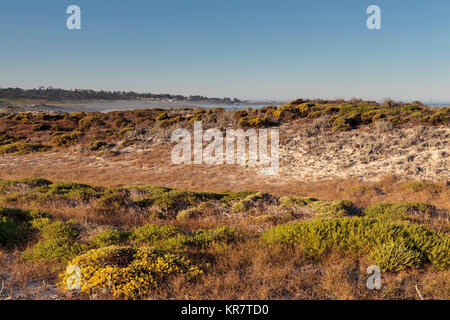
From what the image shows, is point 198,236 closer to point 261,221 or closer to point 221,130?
point 261,221

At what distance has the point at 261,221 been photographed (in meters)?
7.03

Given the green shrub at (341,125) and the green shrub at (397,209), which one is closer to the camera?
the green shrub at (397,209)

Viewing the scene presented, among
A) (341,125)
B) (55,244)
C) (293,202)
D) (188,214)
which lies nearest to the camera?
(55,244)

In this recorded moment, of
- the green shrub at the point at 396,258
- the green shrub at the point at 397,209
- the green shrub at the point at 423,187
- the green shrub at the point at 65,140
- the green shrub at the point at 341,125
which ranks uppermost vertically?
the green shrub at the point at 341,125

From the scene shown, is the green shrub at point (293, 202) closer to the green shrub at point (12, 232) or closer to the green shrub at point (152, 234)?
the green shrub at point (152, 234)

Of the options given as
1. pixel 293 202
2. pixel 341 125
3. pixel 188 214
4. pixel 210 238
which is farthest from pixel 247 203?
pixel 341 125

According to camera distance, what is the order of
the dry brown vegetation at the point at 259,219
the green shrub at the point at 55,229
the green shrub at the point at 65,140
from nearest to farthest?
the dry brown vegetation at the point at 259,219 < the green shrub at the point at 55,229 < the green shrub at the point at 65,140

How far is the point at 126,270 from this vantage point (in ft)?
11.8

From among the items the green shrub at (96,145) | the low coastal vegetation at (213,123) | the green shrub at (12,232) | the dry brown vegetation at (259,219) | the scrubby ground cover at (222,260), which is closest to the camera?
the scrubby ground cover at (222,260)

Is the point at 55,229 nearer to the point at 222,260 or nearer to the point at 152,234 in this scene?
the point at 152,234

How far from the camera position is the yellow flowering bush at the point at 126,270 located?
3368mm

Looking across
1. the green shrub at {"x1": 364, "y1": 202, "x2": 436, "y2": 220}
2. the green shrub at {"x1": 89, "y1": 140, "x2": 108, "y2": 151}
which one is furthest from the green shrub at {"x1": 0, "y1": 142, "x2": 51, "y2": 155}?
the green shrub at {"x1": 364, "y1": 202, "x2": 436, "y2": 220}

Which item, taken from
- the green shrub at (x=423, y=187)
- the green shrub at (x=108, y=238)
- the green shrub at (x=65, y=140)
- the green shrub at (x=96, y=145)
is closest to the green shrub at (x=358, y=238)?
the green shrub at (x=108, y=238)
